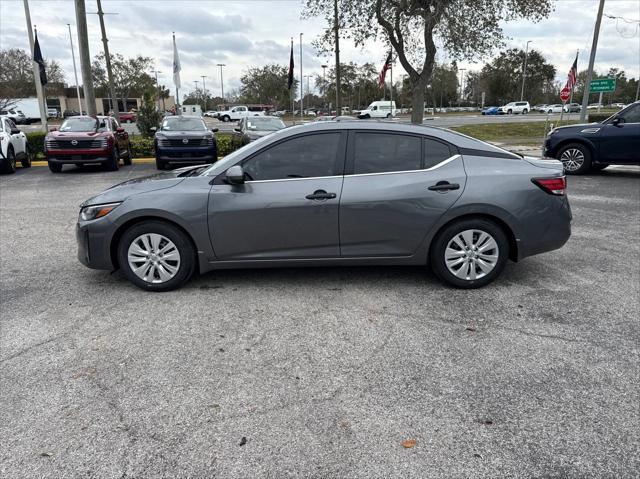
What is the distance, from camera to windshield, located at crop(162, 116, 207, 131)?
50.4ft

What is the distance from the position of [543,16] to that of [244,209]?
19.4 m

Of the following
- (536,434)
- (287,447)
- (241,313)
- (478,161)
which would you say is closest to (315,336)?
(241,313)

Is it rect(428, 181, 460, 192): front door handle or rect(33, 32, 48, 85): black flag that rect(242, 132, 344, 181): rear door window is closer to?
rect(428, 181, 460, 192): front door handle

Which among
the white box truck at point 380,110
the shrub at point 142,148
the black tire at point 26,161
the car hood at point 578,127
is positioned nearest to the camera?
the car hood at point 578,127

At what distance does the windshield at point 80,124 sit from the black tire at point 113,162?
98 centimetres

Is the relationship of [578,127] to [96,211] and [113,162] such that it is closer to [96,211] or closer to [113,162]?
[96,211]

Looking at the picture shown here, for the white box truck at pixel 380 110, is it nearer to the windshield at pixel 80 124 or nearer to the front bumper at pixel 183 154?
the front bumper at pixel 183 154

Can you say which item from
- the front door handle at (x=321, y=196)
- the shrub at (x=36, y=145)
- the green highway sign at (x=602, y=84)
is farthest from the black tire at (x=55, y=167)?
the green highway sign at (x=602, y=84)

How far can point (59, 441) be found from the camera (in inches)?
108

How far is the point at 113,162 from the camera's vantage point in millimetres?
14523

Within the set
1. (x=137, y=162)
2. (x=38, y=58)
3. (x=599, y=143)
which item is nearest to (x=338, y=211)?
(x=599, y=143)

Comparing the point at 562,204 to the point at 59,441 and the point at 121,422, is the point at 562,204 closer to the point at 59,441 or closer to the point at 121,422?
the point at 121,422

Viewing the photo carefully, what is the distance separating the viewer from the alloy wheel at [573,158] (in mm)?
12492

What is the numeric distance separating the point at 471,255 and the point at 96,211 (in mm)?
3573
